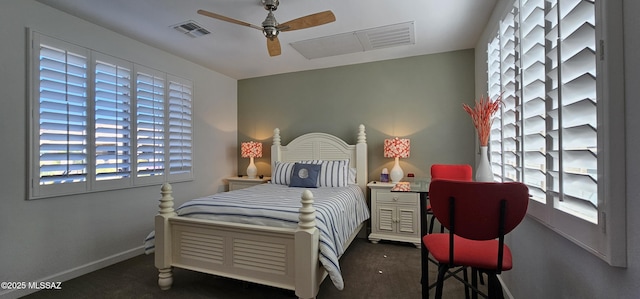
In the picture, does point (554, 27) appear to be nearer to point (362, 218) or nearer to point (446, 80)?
point (446, 80)

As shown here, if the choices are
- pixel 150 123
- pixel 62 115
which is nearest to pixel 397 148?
pixel 150 123

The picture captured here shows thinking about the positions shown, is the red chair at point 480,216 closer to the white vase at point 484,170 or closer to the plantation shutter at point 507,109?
the white vase at point 484,170

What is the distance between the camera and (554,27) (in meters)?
1.22

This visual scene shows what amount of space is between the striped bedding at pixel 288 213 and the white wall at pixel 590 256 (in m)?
1.19

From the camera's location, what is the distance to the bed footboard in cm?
179

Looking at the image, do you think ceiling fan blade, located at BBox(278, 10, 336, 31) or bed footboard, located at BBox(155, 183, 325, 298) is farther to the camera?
ceiling fan blade, located at BBox(278, 10, 336, 31)

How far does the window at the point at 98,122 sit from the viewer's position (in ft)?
7.38

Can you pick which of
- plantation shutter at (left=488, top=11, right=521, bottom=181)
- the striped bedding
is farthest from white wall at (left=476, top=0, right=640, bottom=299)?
the striped bedding

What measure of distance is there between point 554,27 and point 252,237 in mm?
2232

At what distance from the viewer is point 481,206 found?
1.20 m

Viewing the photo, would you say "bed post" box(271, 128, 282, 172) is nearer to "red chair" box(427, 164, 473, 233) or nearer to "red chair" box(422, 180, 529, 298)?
"red chair" box(427, 164, 473, 233)

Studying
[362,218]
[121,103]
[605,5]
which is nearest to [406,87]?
[362,218]

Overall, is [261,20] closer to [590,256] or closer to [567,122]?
[567,122]

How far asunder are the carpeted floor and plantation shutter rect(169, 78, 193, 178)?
1245 millimetres
